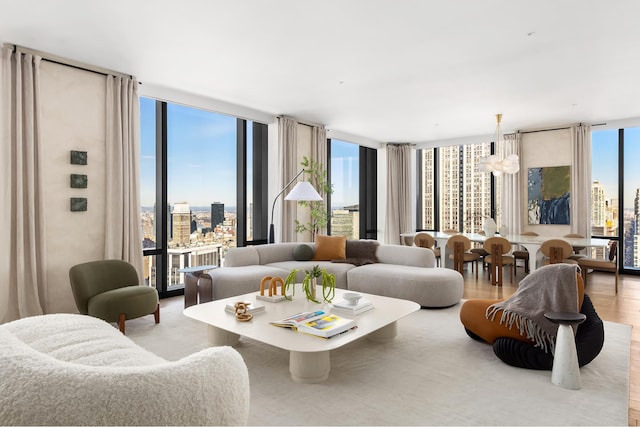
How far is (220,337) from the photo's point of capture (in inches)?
126

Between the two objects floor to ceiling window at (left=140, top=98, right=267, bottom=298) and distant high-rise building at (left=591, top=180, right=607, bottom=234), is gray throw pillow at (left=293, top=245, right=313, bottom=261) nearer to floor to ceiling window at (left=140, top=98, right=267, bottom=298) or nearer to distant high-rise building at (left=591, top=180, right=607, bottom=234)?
floor to ceiling window at (left=140, top=98, right=267, bottom=298)

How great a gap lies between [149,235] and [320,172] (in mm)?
3045

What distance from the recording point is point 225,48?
3.76 m

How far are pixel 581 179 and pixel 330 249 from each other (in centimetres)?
464

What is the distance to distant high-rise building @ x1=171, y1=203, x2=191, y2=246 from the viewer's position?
5379 mm

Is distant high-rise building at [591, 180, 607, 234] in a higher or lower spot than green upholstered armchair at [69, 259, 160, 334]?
higher

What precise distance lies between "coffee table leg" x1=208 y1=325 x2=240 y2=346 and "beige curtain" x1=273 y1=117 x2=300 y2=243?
3.24m

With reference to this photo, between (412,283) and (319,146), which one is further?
(319,146)

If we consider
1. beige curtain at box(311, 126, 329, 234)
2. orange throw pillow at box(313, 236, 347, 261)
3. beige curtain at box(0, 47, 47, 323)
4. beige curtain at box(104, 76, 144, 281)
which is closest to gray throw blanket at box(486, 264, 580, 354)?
orange throw pillow at box(313, 236, 347, 261)

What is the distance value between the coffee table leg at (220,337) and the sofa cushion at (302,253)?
2.37 meters

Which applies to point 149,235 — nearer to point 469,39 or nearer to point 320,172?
point 320,172

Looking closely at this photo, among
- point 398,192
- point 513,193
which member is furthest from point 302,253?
point 513,193

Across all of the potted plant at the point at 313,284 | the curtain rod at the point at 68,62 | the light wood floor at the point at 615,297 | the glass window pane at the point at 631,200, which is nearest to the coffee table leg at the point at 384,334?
the potted plant at the point at 313,284

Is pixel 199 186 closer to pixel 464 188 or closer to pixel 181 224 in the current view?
pixel 181 224
